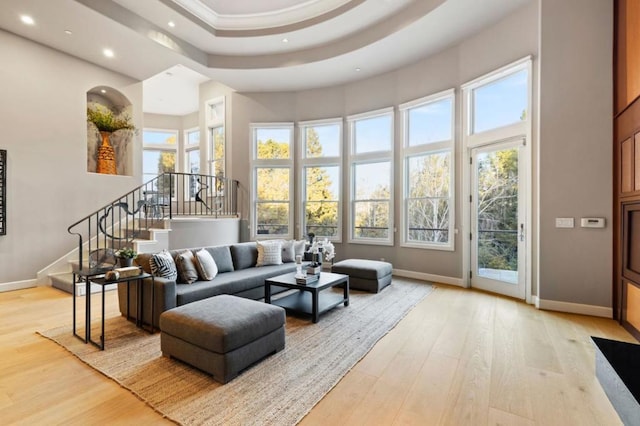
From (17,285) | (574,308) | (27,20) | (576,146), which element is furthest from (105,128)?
(574,308)

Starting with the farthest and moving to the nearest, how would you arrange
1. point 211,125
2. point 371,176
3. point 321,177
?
point 211,125
point 321,177
point 371,176

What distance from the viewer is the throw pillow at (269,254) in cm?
512

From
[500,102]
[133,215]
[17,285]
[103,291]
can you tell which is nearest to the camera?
[103,291]

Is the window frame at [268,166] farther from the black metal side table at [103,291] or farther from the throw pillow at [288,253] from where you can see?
the black metal side table at [103,291]

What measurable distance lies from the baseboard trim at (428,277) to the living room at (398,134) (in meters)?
0.02

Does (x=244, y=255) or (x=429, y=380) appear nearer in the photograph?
(x=429, y=380)

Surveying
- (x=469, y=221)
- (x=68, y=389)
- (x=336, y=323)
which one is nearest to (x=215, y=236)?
(x=336, y=323)

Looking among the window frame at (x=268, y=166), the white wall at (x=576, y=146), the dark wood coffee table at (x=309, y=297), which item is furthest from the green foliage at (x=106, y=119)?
the white wall at (x=576, y=146)

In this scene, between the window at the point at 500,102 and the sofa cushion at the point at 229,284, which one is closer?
the sofa cushion at the point at 229,284

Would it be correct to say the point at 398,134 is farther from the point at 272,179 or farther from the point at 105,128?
the point at 105,128

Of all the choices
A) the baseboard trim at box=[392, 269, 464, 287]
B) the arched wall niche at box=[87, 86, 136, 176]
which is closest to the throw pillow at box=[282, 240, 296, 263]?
the baseboard trim at box=[392, 269, 464, 287]

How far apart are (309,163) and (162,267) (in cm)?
454

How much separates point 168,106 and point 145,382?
367 inches

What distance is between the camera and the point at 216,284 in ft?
12.6
